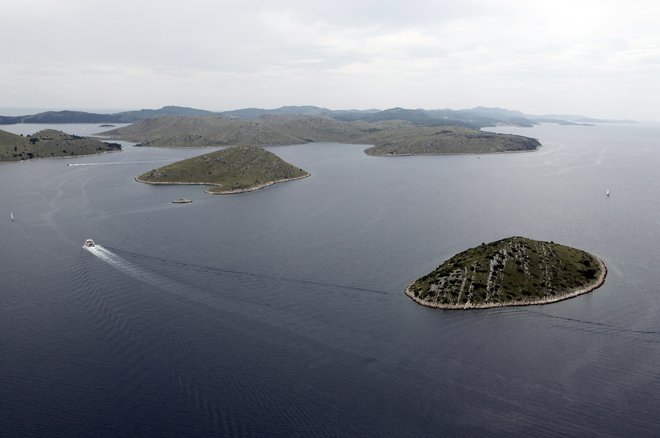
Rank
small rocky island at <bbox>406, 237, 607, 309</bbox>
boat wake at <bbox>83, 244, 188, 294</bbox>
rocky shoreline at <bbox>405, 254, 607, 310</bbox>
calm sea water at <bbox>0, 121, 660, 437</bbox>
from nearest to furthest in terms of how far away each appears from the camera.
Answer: calm sea water at <bbox>0, 121, 660, 437</bbox> → rocky shoreline at <bbox>405, 254, 607, 310</bbox> → small rocky island at <bbox>406, 237, 607, 309</bbox> → boat wake at <bbox>83, 244, 188, 294</bbox>

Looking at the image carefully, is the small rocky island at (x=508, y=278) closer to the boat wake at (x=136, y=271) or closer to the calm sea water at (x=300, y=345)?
the calm sea water at (x=300, y=345)

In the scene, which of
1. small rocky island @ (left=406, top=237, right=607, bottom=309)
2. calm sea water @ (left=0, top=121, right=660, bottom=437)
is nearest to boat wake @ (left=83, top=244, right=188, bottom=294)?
calm sea water @ (left=0, top=121, right=660, bottom=437)

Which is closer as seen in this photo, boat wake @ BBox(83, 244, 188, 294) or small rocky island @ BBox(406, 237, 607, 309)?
small rocky island @ BBox(406, 237, 607, 309)

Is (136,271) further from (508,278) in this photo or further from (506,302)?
(508,278)

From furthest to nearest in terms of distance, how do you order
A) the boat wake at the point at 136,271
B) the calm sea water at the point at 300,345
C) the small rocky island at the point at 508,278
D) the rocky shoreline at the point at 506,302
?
1. the boat wake at the point at 136,271
2. the small rocky island at the point at 508,278
3. the rocky shoreline at the point at 506,302
4. the calm sea water at the point at 300,345

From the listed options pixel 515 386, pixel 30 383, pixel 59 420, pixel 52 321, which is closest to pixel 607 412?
pixel 515 386

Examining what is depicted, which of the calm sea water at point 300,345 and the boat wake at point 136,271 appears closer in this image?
the calm sea water at point 300,345

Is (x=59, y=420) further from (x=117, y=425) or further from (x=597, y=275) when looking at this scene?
(x=597, y=275)

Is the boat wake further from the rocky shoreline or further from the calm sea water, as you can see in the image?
the rocky shoreline

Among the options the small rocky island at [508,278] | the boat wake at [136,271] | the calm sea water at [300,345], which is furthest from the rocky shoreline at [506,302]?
the boat wake at [136,271]
